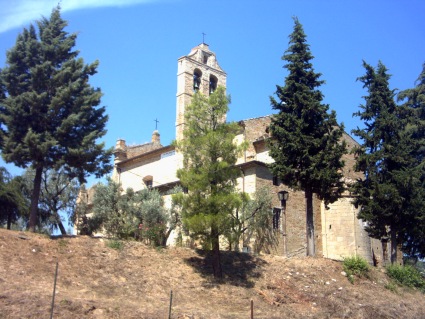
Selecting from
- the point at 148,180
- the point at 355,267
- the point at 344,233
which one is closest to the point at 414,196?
the point at 355,267

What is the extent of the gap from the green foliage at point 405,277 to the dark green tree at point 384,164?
94cm

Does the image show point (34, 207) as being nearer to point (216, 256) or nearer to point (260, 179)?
point (216, 256)

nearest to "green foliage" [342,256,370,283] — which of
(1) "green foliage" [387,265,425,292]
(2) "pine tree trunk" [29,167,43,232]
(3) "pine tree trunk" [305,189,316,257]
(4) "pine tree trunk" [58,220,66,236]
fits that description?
(1) "green foliage" [387,265,425,292]

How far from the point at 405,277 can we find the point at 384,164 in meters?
5.16

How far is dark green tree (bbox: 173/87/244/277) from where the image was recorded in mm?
18422

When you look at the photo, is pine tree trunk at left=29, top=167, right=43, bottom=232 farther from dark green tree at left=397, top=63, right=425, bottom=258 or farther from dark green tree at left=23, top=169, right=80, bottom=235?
dark green tree at left=397, top=63, right=425, bottom=258

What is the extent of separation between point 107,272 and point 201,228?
3761mm

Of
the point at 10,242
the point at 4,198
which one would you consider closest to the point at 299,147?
the point at 10,242

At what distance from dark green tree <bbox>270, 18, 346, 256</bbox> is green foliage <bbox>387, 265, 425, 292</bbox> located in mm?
3598

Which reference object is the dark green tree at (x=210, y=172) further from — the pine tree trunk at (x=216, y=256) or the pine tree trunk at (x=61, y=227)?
the pine tree trunk at (x=61, y=227)

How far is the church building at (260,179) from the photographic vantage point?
27.5 metres

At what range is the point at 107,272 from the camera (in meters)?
17.2

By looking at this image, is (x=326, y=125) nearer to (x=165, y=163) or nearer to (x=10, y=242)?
(x=10, y=242)

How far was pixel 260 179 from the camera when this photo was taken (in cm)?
2752
